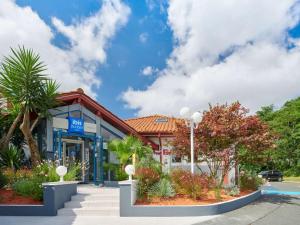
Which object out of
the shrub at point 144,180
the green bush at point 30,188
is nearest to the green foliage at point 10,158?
the green bush at point 30,188

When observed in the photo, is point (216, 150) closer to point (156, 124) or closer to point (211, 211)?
point (211, 211)

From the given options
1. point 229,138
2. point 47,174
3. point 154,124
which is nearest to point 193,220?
point 229,138

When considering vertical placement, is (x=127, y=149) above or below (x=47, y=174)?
above

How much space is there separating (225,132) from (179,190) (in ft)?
11.0

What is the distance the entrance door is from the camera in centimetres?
1900

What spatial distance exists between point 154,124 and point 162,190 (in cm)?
1585

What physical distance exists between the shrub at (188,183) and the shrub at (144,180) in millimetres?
733

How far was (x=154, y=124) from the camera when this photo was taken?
28.0m

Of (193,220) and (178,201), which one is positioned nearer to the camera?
(193,220)

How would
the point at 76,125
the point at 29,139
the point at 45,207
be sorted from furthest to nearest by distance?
the point at 76,125
the point at 29,139
the point at 45,207

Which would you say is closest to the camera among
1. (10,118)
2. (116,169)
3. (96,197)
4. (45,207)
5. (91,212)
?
(45,207)

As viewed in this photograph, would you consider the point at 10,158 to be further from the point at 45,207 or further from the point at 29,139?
the point at 45,207

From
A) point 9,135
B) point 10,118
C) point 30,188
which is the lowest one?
Result: point 30,188

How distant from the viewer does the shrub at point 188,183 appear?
12340 mm
